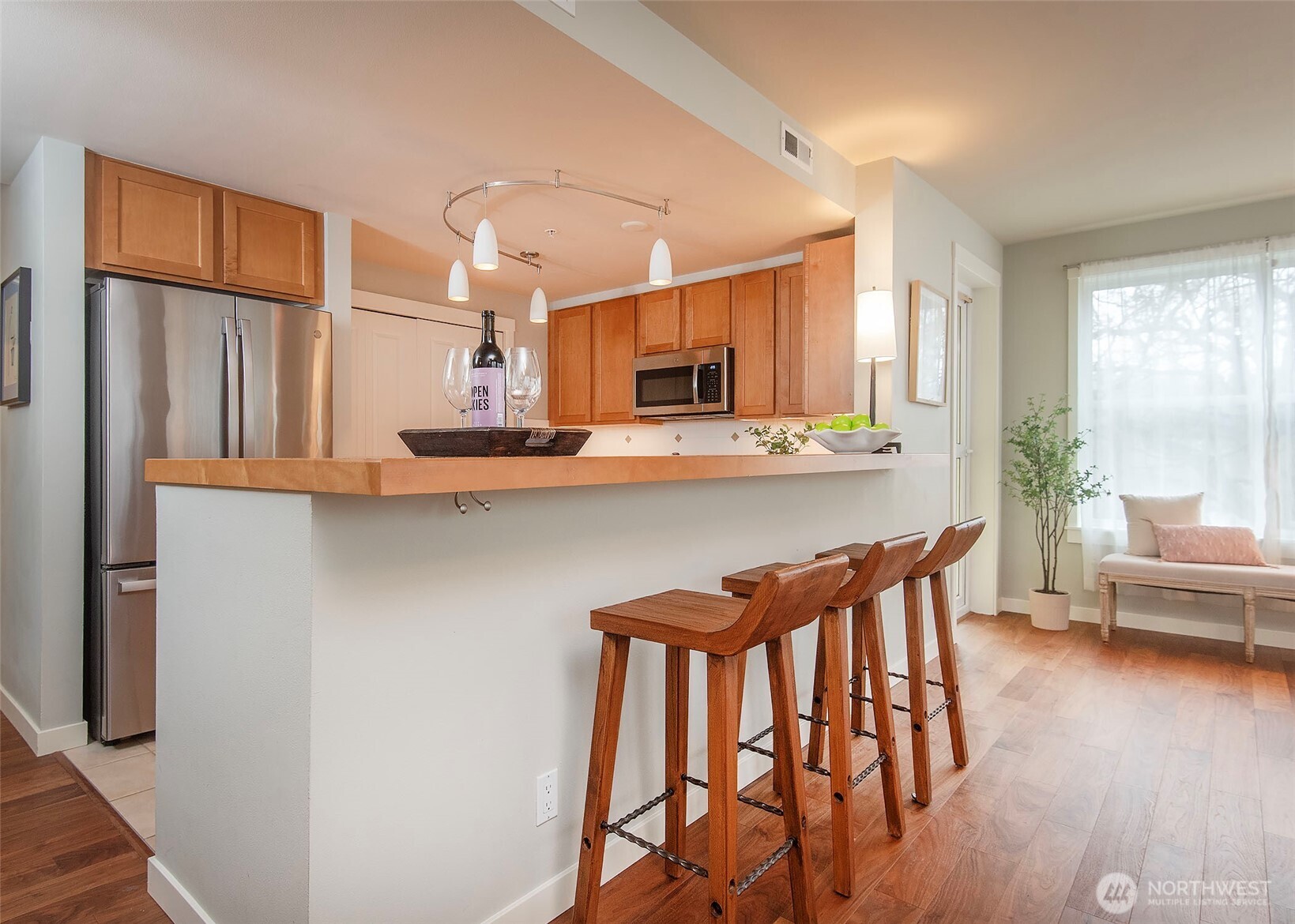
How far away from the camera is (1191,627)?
4137mm

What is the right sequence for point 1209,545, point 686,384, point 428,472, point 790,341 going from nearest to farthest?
point 428,472, point 1209,545, point 790,341, point 686,384

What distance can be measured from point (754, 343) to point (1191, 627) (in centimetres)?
309

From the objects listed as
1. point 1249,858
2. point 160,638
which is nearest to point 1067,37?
point 1249,858

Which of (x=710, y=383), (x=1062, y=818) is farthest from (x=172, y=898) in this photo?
(x=710, y=383)

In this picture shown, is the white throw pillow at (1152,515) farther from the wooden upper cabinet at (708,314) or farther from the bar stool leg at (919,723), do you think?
the bar stool leg at (919,723)

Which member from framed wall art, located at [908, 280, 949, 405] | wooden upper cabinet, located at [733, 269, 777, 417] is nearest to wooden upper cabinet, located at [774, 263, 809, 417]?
wooden upper cabinet, located at [733, 269, 777, 417]

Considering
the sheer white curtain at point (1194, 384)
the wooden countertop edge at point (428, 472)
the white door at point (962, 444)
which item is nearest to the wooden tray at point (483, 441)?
the wooden countertop edge at point (428, 472)

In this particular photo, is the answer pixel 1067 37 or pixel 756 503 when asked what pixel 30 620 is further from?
pixel 1067 37

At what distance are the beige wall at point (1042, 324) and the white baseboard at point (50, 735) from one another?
16.6 ft

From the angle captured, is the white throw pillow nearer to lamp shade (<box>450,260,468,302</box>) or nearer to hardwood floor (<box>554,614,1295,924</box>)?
hardwood floor (<box>554,614,1295,924</box>)

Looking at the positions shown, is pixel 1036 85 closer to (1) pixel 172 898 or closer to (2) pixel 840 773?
(2) pixel 840 773

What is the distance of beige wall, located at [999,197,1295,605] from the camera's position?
14.1 ft

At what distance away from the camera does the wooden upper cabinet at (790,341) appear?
159 inches

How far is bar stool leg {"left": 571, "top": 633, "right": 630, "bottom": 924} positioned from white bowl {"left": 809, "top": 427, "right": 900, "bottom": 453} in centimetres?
127
